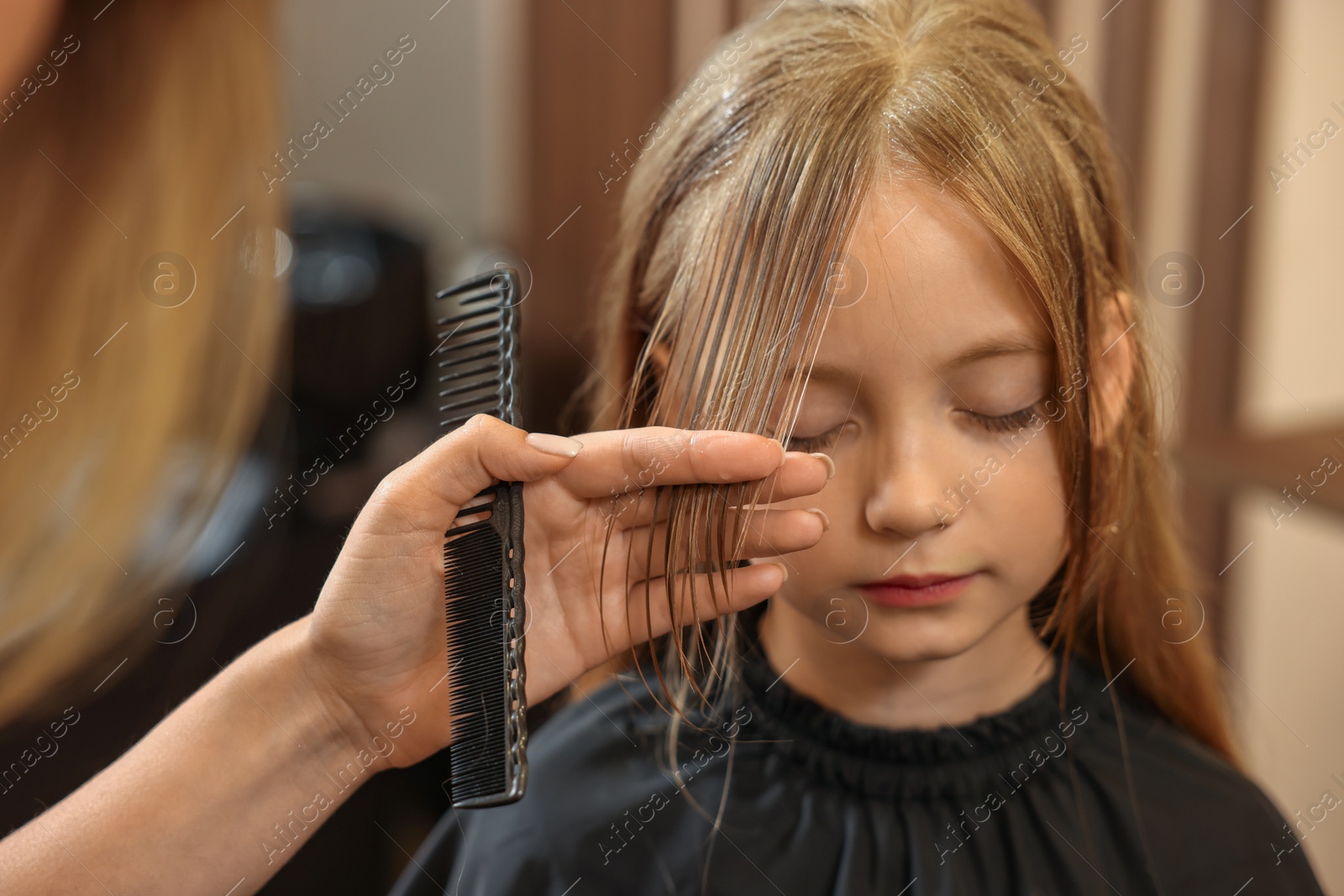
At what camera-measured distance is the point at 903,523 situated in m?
0.47


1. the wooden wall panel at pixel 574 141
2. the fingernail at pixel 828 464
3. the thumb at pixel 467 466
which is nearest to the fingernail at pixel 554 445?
the thumb at pixel 467 466

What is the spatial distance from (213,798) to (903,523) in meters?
0.38

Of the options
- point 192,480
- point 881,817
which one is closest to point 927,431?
point 881,817

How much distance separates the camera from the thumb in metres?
0.44

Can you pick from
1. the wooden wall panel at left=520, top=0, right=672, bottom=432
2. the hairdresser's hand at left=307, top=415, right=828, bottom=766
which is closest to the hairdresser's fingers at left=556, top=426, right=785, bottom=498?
the hairdresser's hand at left=307, top=415, right=828, bottom=766

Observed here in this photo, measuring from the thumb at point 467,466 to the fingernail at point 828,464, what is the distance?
12cm

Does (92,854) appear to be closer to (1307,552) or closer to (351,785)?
(351,785)

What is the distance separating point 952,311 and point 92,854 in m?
0.51

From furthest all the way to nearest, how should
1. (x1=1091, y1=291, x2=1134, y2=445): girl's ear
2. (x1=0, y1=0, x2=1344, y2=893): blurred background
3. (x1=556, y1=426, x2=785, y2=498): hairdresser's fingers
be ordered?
1. (x1=0, y1=0, x2=1344, y2=893): blurred background
2. (x1=1091, y1=291, x2=1134, y2=445): girl's ear
3. (x1=556, y1=426, x2=785, y2=498): hairdresser's fingers

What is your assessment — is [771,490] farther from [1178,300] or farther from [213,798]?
[1178,300]

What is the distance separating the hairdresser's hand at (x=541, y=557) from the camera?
442mm

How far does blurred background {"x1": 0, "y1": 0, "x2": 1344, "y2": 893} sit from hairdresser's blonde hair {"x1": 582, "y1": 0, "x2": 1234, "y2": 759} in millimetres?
357

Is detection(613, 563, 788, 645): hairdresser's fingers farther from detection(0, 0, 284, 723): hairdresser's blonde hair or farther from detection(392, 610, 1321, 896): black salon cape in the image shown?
detection(0, 0, 284, 723): hairdresser's blonde hair

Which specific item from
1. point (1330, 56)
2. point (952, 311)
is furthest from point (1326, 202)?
point (952, 311)
